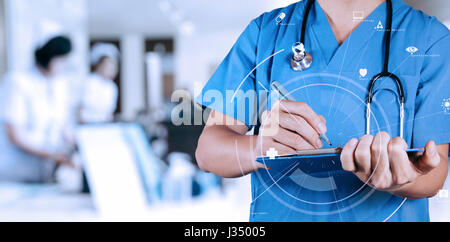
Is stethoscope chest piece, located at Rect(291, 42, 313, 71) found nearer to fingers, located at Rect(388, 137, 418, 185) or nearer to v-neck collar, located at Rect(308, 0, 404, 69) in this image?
v-neck collar, located at Rect(308, 0, 404, 69)

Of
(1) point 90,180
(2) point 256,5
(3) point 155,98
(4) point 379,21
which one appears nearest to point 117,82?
(3) point 155,98

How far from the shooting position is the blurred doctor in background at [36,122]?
950mm

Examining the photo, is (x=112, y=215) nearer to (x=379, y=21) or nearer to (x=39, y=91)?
(x=39, y=91)

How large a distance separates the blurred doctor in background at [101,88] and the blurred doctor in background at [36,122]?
61 mm

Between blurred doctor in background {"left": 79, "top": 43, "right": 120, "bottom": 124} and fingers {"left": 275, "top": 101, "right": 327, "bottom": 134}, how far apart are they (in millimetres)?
632

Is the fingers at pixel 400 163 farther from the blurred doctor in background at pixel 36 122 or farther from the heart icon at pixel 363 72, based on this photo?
the blurred doctor in background at pixel 36 122

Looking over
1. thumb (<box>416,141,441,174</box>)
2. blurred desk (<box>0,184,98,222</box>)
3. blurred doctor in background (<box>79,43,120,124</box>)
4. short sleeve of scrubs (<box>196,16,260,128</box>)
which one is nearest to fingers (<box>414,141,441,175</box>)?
thumb (<box>416,141,441,174</box>)

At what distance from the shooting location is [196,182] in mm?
1089

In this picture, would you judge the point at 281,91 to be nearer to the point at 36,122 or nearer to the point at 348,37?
the point at 348,37

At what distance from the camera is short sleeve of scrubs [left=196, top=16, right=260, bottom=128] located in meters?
0.52

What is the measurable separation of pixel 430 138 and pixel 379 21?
0.60 ft

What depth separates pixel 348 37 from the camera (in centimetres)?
52

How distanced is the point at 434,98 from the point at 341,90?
0.40 ft

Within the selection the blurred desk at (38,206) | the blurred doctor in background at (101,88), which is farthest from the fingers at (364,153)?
the blurred doctor in background at (101,88)
